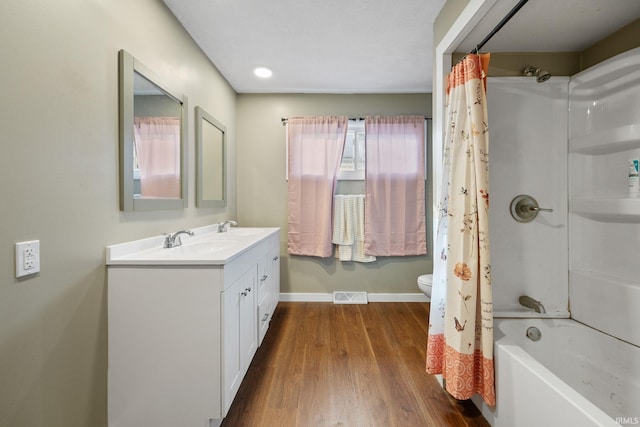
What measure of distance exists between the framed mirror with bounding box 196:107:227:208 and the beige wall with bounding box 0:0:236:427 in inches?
30.2

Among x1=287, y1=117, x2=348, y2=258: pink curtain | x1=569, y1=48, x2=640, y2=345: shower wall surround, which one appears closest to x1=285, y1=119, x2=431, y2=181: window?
x1=287, y1=117, x2=348, y2=258: pink curtain

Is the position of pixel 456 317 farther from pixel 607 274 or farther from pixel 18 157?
pixel 18 157

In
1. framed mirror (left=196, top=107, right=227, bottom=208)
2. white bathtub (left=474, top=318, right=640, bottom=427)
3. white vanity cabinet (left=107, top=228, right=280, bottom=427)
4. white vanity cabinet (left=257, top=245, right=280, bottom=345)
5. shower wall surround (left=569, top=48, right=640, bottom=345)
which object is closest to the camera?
white bathtub (left=474, top=318, right=640, bottom=427)

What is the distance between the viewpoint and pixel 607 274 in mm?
1615

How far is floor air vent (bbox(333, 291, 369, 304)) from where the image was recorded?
10.0 feet

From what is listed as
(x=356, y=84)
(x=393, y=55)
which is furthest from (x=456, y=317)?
(x=356, y=84)

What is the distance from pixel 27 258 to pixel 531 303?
2.45 meters

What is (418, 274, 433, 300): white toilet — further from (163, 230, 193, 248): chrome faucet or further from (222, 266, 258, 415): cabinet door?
(163, 230, 193, 248): chrome faucet

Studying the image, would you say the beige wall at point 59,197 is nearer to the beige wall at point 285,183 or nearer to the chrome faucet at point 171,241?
the chrome faucet at point 171,241

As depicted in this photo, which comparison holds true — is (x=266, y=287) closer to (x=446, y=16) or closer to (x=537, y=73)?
(x=446, y=16)

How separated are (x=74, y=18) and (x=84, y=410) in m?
1.61

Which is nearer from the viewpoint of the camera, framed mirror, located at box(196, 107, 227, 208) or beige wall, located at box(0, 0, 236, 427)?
beige wall, located at box(0, 0, 236, 427)

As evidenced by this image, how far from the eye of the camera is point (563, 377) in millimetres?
1553

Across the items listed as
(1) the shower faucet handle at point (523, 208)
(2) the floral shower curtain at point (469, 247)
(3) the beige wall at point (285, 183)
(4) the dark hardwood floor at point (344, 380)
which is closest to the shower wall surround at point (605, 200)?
(1) the shower faucet handle at point (523, 208)
